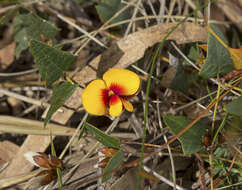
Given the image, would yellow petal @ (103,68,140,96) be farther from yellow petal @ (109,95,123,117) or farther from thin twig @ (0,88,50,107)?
thin twig @ (0,88,50,107)

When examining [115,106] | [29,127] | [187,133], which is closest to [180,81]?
[187,133]

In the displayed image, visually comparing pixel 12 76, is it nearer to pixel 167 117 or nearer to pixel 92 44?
pixel 92 44

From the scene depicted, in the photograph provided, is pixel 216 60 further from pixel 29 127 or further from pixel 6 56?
pixel 6 56

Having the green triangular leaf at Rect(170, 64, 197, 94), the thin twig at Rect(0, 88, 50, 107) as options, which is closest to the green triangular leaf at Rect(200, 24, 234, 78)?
the green triangular leaf at Rect(170, 64, 197, 94)

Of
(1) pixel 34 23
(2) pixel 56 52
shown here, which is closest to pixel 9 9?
(1) pixel 34 23

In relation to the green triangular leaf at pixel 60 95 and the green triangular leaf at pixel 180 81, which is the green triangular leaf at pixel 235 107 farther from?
the green triangular leaf at pixel 60 95

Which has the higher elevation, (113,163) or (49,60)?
(49,60)

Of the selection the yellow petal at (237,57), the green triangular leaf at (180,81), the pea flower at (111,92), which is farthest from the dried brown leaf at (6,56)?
the yellow petal at (237,57)

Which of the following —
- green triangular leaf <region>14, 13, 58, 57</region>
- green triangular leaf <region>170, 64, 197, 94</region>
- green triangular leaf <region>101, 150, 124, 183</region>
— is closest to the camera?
green triangular leaf <region>101, 150, 124, 183</region>

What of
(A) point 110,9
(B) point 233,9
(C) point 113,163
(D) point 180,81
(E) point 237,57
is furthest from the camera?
(B) point 233,9
